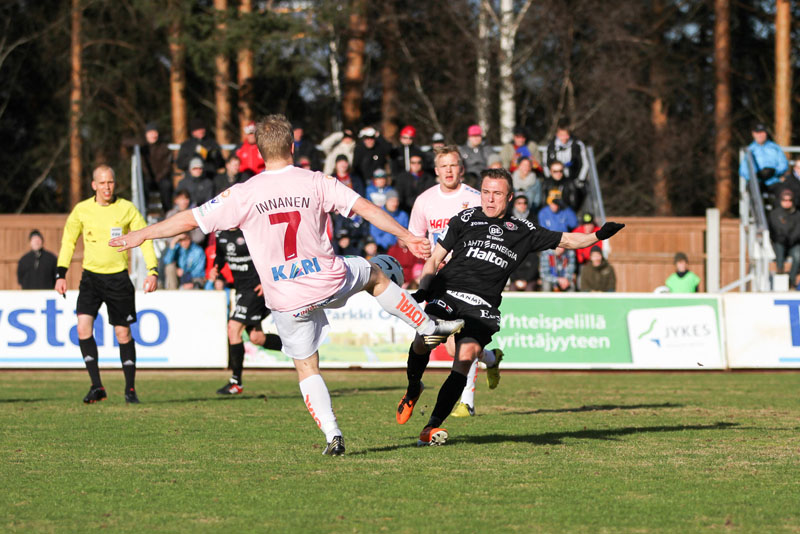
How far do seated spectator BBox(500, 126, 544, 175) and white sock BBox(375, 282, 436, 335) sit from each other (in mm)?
13585

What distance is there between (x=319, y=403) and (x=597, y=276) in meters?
12.6

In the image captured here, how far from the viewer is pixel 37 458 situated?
823 cm

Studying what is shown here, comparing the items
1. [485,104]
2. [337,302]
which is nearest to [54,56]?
[485,104]

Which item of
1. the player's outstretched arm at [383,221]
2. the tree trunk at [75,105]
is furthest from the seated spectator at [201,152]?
the tree trunk at [75,105]

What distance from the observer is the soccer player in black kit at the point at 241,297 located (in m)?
13.5

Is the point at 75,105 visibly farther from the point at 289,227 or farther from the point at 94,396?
the point at 289,227

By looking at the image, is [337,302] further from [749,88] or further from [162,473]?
[749,88]

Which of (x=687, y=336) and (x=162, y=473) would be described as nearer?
(x=162, y=473)

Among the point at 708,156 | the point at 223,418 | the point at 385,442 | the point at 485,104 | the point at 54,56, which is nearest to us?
the point at 385,442

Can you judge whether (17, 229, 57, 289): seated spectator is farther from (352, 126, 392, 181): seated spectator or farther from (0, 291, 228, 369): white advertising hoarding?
(352, 126, 392, 181): seated spectator

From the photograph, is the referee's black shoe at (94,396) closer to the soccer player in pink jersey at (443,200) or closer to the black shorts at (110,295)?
the black shorts at (110,295)

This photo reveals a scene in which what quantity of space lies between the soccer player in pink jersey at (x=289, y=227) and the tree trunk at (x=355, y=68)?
22489 mm

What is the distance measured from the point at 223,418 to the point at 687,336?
9548 mm

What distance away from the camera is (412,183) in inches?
800
